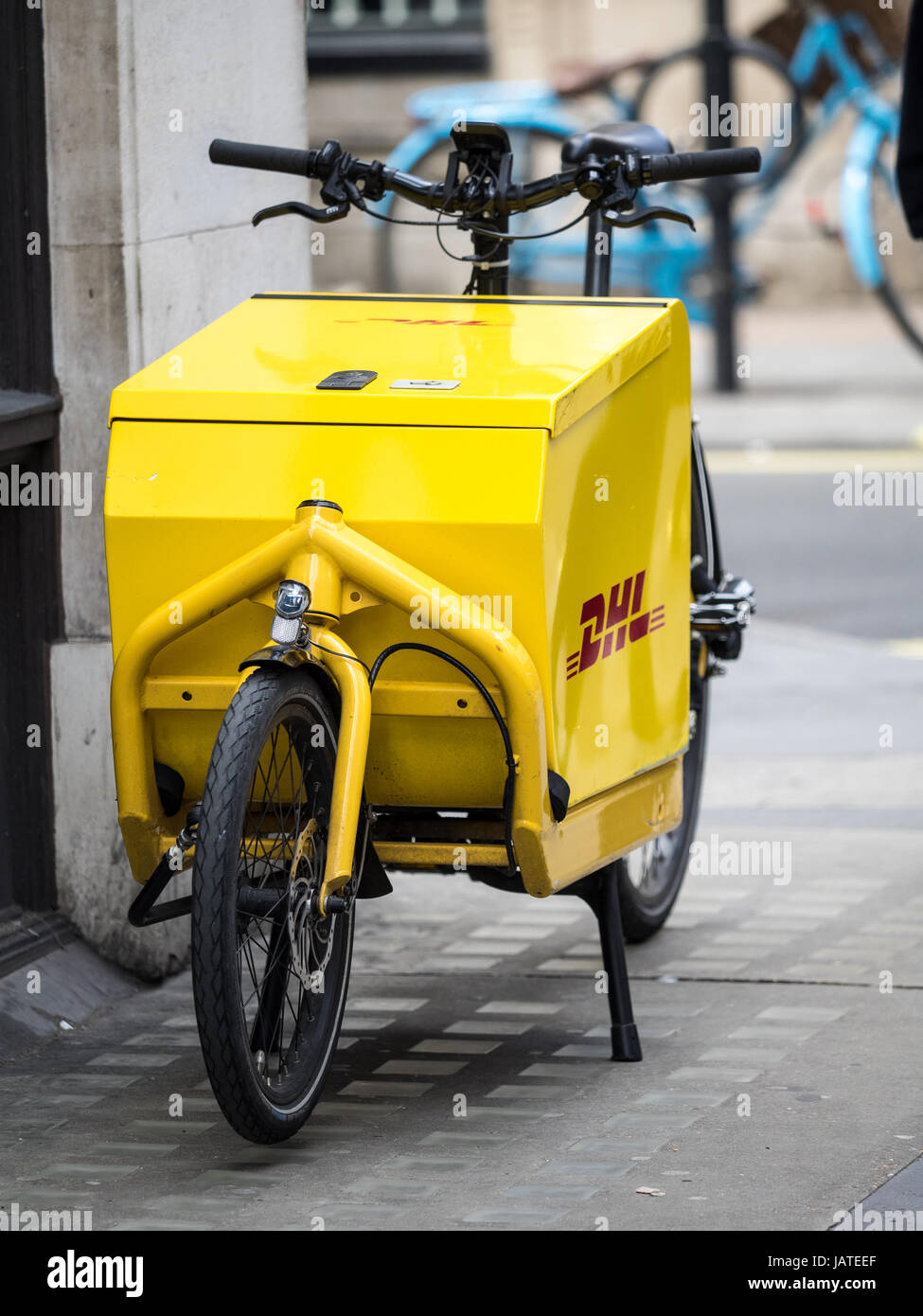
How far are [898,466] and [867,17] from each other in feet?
25.5

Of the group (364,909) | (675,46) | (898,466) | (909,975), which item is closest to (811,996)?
(909,975)

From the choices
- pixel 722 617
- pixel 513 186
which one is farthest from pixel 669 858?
pixel 513 186

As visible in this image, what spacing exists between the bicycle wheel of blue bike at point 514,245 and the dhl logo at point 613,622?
9770 mm

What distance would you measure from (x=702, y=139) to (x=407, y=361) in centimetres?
1332

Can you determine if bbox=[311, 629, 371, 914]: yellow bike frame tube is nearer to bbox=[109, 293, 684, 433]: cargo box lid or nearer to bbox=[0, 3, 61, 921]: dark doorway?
bbox=[109, 293, 684, 433]: cargo box lid

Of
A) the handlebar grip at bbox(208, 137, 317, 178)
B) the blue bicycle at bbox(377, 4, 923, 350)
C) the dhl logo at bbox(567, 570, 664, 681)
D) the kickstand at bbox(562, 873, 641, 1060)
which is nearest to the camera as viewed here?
the dhl logo at bbox(567, 570, 664, 681)

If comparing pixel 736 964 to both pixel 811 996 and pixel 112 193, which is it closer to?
pixel 811 996

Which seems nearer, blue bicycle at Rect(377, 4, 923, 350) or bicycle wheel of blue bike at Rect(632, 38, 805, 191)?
blue bicycle at Rect(377, 4, 923, 350)

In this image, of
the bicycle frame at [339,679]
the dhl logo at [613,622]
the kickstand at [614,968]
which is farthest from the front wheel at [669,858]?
the bicycle frame at [339,679]

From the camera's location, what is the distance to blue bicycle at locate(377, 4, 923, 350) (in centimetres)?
1548

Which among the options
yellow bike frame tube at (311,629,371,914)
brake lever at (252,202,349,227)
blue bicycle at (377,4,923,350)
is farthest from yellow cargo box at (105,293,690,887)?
blue bicycle at (377,4,923,350)

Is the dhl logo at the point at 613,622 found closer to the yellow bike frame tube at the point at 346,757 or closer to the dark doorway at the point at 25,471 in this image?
the yellow bike frame tube at the point at 346,757

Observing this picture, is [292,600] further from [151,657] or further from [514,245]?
[514,245]

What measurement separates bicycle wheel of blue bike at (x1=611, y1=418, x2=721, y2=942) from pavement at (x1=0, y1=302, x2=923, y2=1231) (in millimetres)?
102
